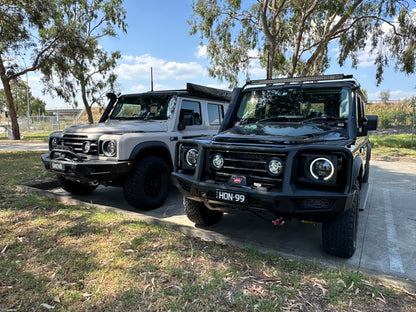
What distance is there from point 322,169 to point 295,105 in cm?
145

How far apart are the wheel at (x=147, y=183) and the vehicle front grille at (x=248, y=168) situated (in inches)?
62.3

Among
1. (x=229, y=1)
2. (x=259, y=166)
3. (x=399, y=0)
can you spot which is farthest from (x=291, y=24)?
(x=259, y=166)

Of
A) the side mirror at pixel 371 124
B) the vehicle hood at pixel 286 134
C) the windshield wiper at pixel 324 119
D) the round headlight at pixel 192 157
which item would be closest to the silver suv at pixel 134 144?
the round headlight at pixel 192 157

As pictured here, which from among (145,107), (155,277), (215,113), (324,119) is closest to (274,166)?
(324,119)

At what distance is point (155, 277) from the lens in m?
2.66

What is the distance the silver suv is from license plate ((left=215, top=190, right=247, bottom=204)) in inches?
71.8

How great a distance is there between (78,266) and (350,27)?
1482 cm

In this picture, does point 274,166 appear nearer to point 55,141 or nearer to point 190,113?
point 190,113

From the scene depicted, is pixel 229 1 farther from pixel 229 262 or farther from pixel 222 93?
pixel 229 262

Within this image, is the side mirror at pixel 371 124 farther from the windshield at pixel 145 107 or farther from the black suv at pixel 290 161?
the windshield at pixel 145 107

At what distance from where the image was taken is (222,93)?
6.36 meters

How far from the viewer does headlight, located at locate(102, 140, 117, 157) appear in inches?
165

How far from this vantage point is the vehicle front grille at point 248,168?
2842 millimetres

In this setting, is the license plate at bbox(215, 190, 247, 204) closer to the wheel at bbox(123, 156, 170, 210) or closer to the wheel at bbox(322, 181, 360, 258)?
the wheel at bbox(322, 181, 360, 258)
